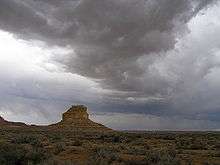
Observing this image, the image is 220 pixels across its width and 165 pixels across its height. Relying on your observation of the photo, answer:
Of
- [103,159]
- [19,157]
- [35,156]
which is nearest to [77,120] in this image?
[35,156]

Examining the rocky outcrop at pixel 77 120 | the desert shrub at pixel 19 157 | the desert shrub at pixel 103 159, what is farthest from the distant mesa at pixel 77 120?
the desert shrub at pixel 103 159

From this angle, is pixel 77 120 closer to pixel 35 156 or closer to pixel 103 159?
pixel 35 156

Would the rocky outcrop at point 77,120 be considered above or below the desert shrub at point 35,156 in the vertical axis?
above

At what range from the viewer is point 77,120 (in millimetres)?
177125

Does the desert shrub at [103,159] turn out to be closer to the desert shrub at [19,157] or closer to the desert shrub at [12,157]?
the desert shrub at [19,157]

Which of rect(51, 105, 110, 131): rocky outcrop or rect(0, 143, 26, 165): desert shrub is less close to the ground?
rect(51, 105, 110, 131): rocky outcrop

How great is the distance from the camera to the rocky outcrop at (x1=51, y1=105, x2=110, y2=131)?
568 feet

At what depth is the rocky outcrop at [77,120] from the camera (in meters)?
173

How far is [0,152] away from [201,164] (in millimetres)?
14332

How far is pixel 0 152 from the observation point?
2894cm

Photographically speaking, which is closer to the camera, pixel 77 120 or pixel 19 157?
pixel 19 157

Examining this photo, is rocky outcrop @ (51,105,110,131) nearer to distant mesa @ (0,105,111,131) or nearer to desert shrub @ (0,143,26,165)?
distant mesa @ (0,105,111,131)

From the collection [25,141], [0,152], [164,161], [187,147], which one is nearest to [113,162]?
[164,161]

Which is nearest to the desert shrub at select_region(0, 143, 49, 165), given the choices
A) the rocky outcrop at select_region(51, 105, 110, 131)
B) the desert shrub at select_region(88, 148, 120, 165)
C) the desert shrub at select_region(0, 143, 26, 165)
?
the desert shrub at select_region(0, 143, 26, 165)
